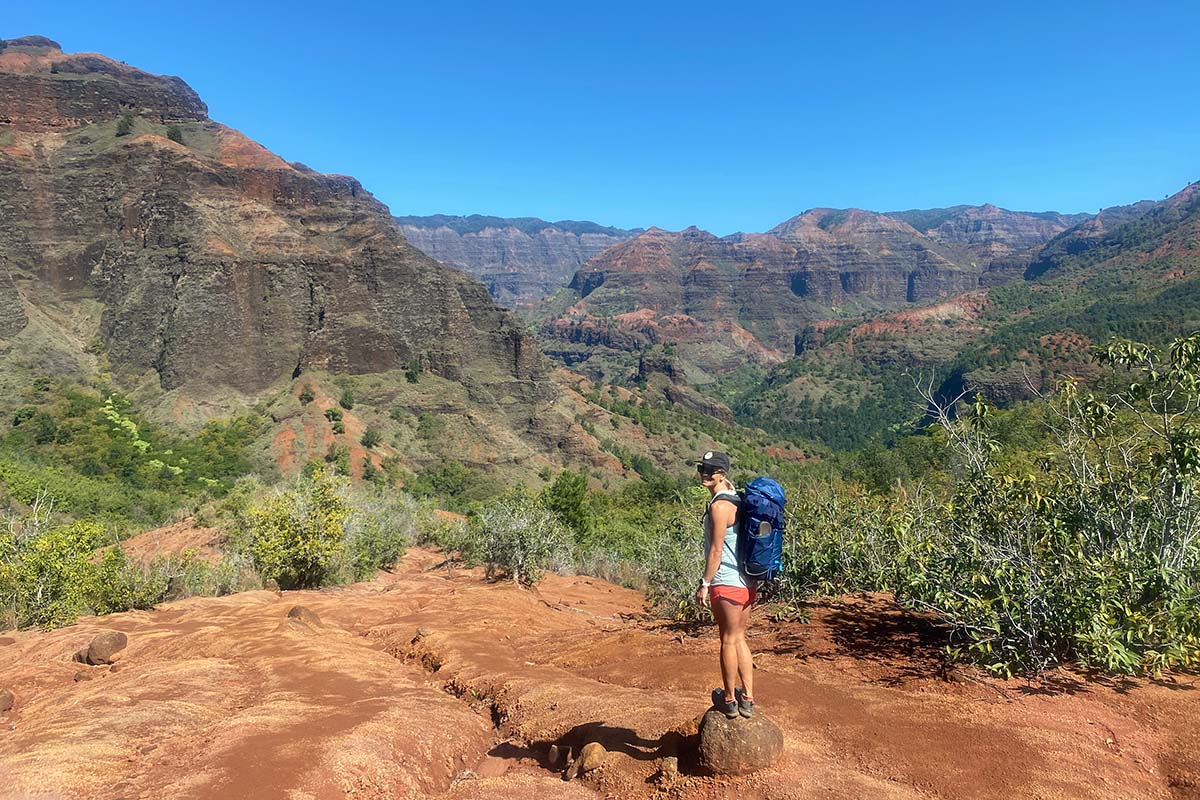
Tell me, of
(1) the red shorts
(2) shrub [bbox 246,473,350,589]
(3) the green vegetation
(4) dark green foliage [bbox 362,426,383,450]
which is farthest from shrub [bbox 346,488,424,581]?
(4) dark green foliage [bbox 362,426,383,450]

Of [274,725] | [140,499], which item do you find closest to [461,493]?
[140,499]

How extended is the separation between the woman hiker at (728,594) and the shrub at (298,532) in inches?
617

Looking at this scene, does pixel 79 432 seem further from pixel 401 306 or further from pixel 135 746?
pixel 135 746

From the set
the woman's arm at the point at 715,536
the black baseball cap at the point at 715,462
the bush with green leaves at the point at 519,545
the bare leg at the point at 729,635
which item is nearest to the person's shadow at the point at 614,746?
the bare leg at the point at 729,635

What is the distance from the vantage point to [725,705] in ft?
15.5

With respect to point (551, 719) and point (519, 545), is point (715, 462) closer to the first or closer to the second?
point (551, 719)

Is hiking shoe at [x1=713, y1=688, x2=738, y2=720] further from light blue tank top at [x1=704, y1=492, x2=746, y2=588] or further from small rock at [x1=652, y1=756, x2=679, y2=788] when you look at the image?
light blue tank top at [x1=704, y1=492, x2=746, y2=588]

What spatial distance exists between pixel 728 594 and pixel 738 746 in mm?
1115

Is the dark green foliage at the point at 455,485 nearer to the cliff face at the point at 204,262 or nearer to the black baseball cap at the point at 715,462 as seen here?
the cliff face at the point at 204,262

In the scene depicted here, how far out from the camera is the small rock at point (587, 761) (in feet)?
17.3

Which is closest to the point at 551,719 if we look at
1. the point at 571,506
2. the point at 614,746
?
the point at 614,746

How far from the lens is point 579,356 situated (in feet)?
610

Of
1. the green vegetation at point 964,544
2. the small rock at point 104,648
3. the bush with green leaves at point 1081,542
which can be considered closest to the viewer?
the bush with green leaves at point 1081,542

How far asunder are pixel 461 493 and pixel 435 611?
38.5 metres
